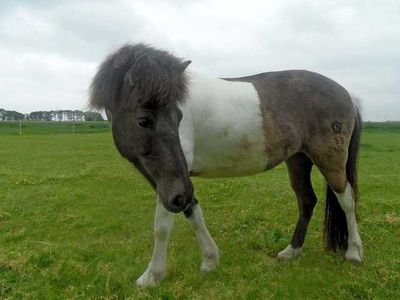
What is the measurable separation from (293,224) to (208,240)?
89.3 inches

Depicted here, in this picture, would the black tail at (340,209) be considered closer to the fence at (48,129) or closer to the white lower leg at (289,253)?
the white lower leg at (289,253)

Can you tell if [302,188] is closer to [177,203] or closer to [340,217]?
[340,217]

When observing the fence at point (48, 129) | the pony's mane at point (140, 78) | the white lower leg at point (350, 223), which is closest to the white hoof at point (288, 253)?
the white lower leg at point (350, 223)

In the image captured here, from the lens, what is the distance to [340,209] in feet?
14.4

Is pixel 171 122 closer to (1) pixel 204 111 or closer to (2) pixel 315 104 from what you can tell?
(1) pixel 204 111

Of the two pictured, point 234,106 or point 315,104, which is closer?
point 234,106

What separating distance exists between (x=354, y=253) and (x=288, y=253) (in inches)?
27.0

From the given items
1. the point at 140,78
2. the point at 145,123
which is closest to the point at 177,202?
the point at 145,123

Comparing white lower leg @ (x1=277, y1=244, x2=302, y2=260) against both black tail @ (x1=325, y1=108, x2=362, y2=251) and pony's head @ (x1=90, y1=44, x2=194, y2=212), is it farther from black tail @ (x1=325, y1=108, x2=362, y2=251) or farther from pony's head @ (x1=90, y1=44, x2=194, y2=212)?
pony's head @ (x1=90, y1=44, x2=194, y2=212)

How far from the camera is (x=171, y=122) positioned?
288cm

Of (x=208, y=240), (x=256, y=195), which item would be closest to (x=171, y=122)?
Answer: (x=208, y=240)

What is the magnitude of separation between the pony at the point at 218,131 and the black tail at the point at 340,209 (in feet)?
0.04

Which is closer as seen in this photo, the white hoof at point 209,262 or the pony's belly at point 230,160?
the pony's belly at point 230,160

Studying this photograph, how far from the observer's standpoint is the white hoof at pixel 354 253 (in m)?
4.17
